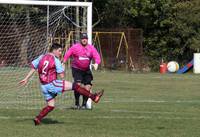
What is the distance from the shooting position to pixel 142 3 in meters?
48.8

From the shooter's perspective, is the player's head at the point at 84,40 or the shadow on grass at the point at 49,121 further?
the player's head at the point at 84,40

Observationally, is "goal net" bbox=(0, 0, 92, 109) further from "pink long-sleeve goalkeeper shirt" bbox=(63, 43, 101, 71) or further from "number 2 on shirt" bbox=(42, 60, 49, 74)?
"number 2 on shirt" bbox=(42, 60, 49, 74)

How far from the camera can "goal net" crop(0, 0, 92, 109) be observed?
54.5 feet

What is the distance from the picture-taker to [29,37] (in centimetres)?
3147

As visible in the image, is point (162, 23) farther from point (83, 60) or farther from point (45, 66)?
point (45, 66)

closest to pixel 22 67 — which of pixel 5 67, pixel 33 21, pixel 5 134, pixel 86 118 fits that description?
pixel 5 67

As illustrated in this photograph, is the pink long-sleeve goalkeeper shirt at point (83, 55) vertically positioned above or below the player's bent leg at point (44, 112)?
above

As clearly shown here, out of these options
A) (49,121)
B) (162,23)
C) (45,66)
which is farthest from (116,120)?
(162,23)

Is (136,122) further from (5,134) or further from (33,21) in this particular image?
(33,21)

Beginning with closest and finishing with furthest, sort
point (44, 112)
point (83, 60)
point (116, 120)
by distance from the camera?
point (44, 112)
point (116, 120)
point (83, 60)

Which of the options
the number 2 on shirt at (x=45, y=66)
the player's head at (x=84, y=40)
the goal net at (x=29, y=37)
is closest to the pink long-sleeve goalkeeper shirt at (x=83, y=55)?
the player's head at (x=84, y=40)

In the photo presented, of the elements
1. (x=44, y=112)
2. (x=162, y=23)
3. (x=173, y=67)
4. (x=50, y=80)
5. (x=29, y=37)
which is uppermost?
(x=162, y=23)

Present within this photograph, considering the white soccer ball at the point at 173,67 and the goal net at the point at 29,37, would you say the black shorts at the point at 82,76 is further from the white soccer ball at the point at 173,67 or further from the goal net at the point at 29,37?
the white soccer ball at the point at 173,67

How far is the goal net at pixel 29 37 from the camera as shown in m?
16.6
